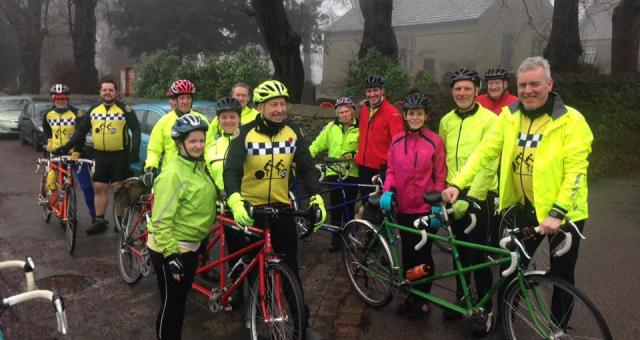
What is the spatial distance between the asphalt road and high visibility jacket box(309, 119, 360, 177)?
1.19 metres

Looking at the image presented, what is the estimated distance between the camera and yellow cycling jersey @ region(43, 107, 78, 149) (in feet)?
25.2

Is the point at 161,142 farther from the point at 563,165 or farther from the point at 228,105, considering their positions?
the point at 563,165

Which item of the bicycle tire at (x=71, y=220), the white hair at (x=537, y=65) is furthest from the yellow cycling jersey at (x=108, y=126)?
the white hair at (x=537, y=65)

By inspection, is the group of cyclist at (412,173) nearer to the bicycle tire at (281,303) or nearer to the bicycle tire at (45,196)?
the bicycle tire at (281,303)

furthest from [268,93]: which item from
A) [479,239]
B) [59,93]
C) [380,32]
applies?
[380,32]

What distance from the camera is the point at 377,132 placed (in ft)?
20.1

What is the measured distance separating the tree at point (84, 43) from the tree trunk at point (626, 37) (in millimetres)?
20579

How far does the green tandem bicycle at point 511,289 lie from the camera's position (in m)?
3.17

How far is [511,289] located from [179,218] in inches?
91.8

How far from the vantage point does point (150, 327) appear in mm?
4555

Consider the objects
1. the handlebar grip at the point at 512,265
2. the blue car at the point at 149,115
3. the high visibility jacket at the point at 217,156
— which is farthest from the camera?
the blue car at the point at 149,115

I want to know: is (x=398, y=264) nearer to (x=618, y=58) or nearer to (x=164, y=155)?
(x=164, y=155)

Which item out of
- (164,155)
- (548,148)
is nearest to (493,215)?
(548,148)

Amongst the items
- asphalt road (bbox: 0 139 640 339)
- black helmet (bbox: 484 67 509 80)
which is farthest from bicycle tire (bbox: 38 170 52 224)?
black helmet (bbox: 484 67 509 80)
